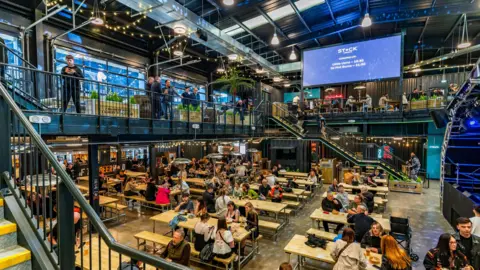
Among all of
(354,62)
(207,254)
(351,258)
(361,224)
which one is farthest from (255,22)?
(351,258)

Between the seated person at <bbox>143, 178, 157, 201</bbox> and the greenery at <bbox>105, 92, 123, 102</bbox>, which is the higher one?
the greenery at <bbox>105, 92, 123, 102</bbox>

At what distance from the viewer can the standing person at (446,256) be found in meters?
4.45

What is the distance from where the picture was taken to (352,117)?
17.1 meters

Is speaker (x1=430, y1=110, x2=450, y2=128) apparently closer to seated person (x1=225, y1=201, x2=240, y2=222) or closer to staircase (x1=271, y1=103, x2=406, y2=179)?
staircase (x1=271, y1=103, x2=406, y2=179)

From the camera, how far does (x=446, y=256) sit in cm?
457

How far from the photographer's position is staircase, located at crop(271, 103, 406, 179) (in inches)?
578

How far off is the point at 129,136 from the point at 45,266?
21.6 feet

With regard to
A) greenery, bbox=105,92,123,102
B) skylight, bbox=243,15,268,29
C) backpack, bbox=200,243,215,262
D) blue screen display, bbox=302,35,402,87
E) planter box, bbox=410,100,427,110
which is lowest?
backpack, bbox=200,243,215,262

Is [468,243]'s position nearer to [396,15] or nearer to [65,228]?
[65,228]

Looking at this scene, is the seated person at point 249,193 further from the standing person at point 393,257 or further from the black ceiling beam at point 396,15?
the black ceiling beam at point 396,15

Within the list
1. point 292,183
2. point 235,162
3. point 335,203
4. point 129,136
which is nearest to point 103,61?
point 129,136

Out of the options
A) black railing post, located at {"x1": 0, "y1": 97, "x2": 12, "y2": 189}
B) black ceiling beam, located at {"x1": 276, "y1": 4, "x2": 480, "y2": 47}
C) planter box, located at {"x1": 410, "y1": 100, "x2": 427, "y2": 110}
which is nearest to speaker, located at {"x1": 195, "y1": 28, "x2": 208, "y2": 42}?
black ceiling beam, located at {"x1": 276, "y1": 4, "x2": 480, "y2": 47}

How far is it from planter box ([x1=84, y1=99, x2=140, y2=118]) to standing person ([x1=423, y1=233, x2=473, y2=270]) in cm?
816

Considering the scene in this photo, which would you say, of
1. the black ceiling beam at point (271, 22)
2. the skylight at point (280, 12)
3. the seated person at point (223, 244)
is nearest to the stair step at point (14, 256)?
the seated person at point (223, 244)
